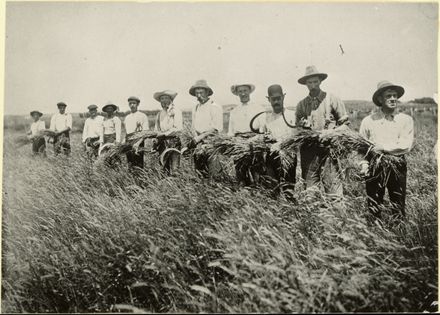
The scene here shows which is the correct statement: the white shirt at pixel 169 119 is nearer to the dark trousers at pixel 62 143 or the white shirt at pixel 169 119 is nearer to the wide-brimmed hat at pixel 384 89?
the dark trousers at pixel 62 143

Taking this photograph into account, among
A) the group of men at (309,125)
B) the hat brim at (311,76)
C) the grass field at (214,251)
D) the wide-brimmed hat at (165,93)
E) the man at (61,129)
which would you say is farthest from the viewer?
the man at (61,129)

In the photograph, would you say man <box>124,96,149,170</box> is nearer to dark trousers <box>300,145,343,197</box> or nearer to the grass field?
the grass field

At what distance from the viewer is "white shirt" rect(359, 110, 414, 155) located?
14.1ft

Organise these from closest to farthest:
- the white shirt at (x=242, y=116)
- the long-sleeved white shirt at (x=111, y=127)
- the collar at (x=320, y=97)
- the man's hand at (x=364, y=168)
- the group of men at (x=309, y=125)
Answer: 1. the man's hand at (x=364, y=168)
2. the group of men at (x=309, y=125)
3. the collar at (x=320, y=97)
4. the white shirt at (x=242, y=116)
5. the long-sleeved white shirt at (x=111, y=127)

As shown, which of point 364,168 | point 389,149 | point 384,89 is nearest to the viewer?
point 364,168

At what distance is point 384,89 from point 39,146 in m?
5.70

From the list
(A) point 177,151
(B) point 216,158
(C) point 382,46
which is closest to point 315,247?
(B) point 216,158

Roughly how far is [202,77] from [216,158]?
1.24 meters

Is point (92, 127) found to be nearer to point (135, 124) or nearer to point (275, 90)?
point (135, 124)

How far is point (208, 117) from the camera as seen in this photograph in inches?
209

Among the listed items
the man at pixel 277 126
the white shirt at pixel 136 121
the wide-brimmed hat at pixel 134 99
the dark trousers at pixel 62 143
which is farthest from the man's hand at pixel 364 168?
the dark trousers at pixel 62 143

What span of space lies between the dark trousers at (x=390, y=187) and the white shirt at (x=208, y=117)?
7.23ft

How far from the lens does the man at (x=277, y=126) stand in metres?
4.50

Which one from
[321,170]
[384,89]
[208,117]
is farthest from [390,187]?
[208,117]
